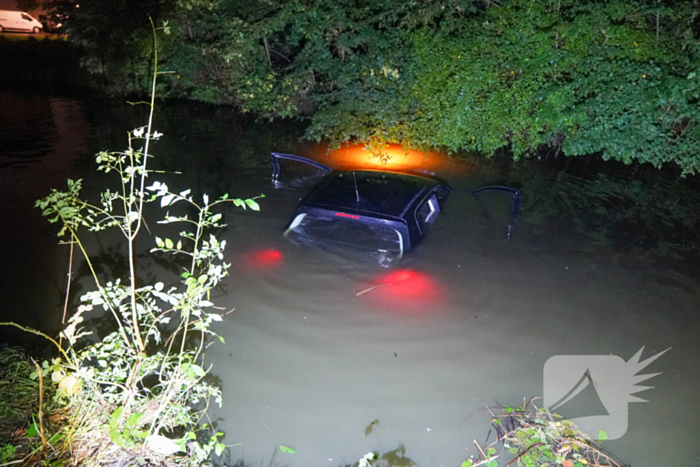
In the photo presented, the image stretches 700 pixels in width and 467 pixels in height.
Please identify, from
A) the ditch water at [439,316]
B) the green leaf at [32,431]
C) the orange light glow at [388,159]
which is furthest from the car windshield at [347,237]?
the green leaf at [32,431]

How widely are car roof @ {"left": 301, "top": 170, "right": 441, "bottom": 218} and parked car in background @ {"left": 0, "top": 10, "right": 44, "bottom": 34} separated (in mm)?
35943

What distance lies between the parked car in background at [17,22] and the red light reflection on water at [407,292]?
121 ft

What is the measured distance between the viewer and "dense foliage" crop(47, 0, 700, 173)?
9.28 m

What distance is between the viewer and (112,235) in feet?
23.1

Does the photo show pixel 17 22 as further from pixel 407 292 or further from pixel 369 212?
pixel 407 292

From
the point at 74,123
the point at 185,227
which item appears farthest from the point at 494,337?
the point at 74,123

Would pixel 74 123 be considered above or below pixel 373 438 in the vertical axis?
above

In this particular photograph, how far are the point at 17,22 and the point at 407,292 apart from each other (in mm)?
38826

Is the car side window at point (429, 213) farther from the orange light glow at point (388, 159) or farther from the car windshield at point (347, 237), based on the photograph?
the orange light glow at point (388, 159)

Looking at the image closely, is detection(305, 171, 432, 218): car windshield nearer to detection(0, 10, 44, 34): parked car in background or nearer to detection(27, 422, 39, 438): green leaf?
detection(27, 422, 39, 438): green leaf

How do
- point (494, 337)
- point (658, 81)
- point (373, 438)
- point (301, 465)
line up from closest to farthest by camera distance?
point (301, 465)
point (373, 438)
point (494, 337)
point (658, 81)

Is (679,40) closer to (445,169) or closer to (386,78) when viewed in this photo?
(445,169)

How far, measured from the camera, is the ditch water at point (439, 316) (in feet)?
13.3

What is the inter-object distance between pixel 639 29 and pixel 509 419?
9092mm
